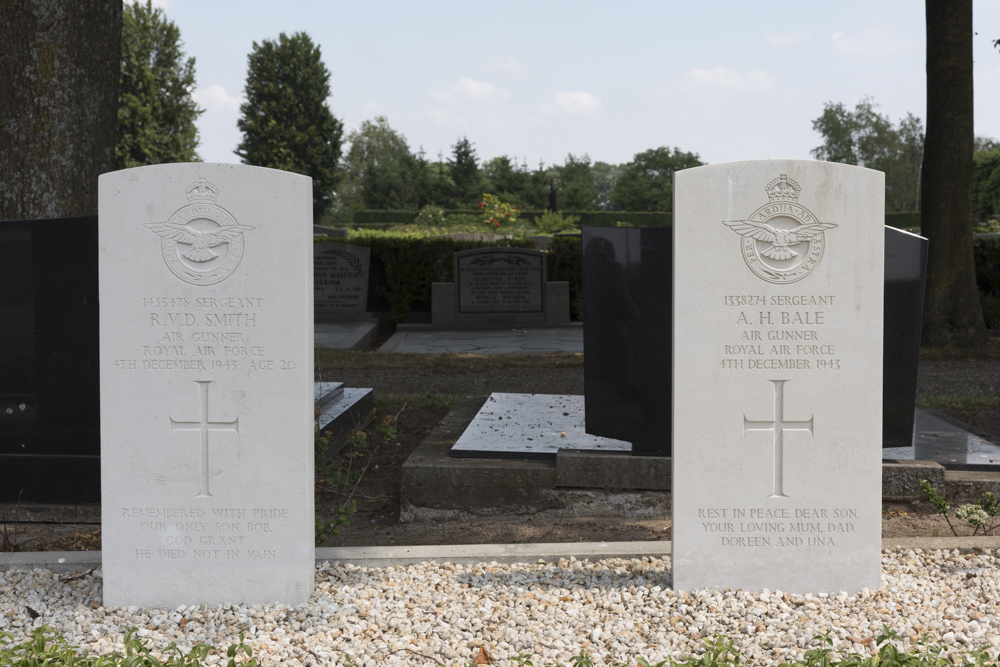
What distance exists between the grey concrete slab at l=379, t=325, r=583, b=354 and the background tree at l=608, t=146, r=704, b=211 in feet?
131

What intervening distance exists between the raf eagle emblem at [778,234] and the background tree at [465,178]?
35.9 meters

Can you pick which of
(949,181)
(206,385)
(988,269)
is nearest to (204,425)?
(206,385)

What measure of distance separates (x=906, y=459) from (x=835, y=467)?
5.65 ft

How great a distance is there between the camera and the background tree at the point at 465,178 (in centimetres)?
3841

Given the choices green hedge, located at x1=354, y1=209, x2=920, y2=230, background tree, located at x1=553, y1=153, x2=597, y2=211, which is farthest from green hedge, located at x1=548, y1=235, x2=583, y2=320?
background tree, located at x1=553, y1=153, x2=597, y2=211

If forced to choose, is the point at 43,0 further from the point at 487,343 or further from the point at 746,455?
the point at 487,343

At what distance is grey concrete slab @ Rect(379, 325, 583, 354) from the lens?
11.0 metres

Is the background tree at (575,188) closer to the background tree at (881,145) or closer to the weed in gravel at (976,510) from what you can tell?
the background tree at (881,145)

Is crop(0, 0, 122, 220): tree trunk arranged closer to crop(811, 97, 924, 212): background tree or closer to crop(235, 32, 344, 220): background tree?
crop(235, 32, 344, 220): background tree

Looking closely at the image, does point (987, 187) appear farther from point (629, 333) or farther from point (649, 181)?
point (629, 333)

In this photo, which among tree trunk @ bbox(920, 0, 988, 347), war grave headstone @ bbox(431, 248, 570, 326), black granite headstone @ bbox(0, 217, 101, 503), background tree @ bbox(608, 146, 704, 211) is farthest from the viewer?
background tree @ bbox(608, 146, 704, 211)

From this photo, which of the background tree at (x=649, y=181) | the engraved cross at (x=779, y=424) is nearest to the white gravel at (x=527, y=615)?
the engraved cross at (x=779, y=424)

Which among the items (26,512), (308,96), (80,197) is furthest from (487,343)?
(308,96)

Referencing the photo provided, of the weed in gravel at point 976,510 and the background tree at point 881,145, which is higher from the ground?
the background tree at point 881,145
